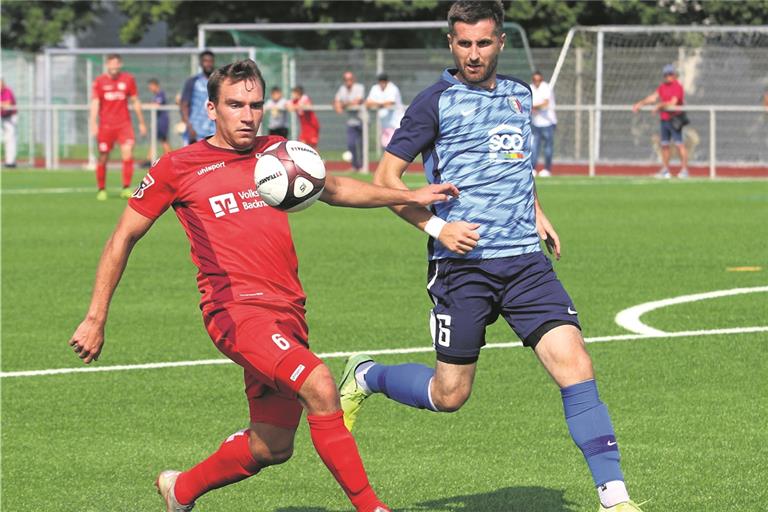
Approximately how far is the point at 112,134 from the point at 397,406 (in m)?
17.2

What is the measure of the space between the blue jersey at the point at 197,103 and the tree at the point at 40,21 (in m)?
30.3

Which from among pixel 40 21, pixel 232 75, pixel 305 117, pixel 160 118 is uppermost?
pixel 40 21

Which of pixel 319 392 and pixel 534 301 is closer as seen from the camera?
pixel 319 392

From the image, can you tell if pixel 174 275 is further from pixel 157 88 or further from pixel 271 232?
pixel 157 88

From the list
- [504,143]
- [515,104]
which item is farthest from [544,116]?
[504,143]

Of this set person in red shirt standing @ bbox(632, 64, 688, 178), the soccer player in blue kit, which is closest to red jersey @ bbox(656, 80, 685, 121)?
person in red shirt standing @ bbox(632, 64, 688, 178)

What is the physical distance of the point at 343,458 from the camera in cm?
560

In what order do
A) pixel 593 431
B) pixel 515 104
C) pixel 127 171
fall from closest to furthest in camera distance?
pixel 593 431 < pixel 515 104 < pixel 127 171

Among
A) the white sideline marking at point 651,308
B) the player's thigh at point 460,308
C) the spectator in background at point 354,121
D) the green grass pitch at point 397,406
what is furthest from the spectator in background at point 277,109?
the player's thigh at point 460,308

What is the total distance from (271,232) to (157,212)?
0.46 meters

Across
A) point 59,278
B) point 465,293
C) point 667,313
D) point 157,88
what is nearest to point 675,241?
point 667,313

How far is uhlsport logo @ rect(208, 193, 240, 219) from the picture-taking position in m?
5.98

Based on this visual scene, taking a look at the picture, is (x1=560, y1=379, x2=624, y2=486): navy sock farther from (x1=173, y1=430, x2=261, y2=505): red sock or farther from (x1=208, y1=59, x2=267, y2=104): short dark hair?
(x1=208, y1=59, x2=267, y2=104): short dark hair

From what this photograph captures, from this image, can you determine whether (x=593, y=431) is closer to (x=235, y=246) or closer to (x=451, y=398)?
(x=451, y=398)
